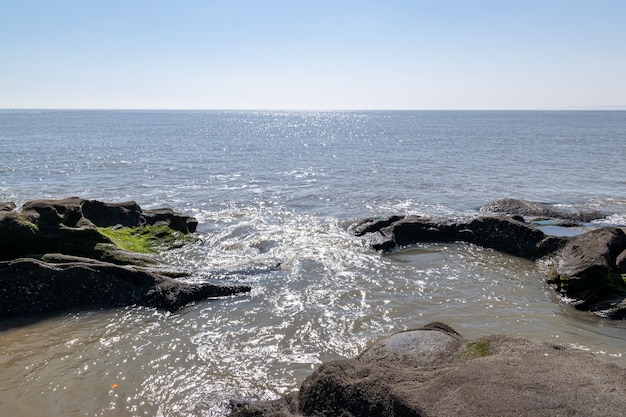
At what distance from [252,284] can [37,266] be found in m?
5.39

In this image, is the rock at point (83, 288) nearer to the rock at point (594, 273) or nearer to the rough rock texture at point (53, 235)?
the rough rock texture at point (53, 235)

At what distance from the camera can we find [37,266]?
11141 mm

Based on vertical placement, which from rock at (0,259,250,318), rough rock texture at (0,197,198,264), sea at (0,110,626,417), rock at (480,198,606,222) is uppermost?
rough rock texture at (0,197,198,264)

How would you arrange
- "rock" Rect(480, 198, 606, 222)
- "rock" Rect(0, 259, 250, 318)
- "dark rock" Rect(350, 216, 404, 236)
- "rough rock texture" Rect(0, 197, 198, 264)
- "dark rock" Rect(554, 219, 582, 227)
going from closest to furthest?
"rock" Rect(0, 259, 250, 318), "rough rock texture" Rect(0, 197, 198, 264), "dark rock" Rect(350, 216, 404, 236), "dark rock" Rect(554, 219, 582, 227), "rock" Rect(480, 198, 606, 222)

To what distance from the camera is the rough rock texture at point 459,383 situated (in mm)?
4758

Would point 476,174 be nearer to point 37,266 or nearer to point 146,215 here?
point 146,215

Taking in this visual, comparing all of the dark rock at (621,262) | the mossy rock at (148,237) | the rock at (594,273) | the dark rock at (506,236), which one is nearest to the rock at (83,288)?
the mossy rock at (148,237)

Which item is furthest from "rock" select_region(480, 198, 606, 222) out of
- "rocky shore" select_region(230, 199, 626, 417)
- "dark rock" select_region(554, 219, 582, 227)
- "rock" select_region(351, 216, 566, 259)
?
"rocky shore" select_region(230, 199, 626, 417)

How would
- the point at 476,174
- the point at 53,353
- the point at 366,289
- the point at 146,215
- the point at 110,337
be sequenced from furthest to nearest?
the point at 476,174 < the point at 146,215 < the point at 366,289 < the point at 110,337 < the point at 53,353

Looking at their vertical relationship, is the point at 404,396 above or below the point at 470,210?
above

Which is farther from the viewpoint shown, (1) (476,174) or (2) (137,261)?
(1) (476,174)

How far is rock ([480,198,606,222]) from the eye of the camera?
71.0 ft

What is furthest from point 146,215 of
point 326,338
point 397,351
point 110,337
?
point 397,351

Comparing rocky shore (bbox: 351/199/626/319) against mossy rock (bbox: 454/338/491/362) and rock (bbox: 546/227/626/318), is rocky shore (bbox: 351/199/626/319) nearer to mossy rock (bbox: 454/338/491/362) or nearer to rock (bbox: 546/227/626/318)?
rock (bbox: 546/227/626/318)
